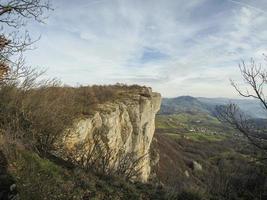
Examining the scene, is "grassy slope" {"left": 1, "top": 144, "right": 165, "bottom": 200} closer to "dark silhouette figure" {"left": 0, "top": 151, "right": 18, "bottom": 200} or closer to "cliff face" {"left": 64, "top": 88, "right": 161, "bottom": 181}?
"dark silhouette figure" {"left": 0, "top": 151, "right": 18, "bottom": 200}

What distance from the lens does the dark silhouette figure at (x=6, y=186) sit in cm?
715

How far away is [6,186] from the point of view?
754cm

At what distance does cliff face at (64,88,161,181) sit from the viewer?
17561mm

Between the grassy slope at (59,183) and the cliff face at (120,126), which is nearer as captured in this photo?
the grassy slope at (59,183)

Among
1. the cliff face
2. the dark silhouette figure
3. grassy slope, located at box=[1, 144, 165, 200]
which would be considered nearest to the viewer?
the dark silhouette figure

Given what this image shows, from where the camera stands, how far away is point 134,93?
31.2 m

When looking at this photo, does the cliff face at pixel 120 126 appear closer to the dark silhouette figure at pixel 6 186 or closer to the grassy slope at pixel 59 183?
the grassy slope at pixel 59 183

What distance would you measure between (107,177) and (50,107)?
4.01m

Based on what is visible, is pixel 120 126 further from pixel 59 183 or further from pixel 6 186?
pixel 6 186

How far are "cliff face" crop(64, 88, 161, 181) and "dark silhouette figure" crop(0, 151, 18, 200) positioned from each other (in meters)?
5.08

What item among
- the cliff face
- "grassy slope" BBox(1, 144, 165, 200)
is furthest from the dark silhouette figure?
the cliff face

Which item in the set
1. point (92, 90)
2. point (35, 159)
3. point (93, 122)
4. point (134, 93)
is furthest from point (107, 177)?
point (134, 93)

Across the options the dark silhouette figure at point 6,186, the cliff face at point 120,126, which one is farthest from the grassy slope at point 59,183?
the cliff face at point 120,126

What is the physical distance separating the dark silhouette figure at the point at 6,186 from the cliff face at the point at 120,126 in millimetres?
5077
